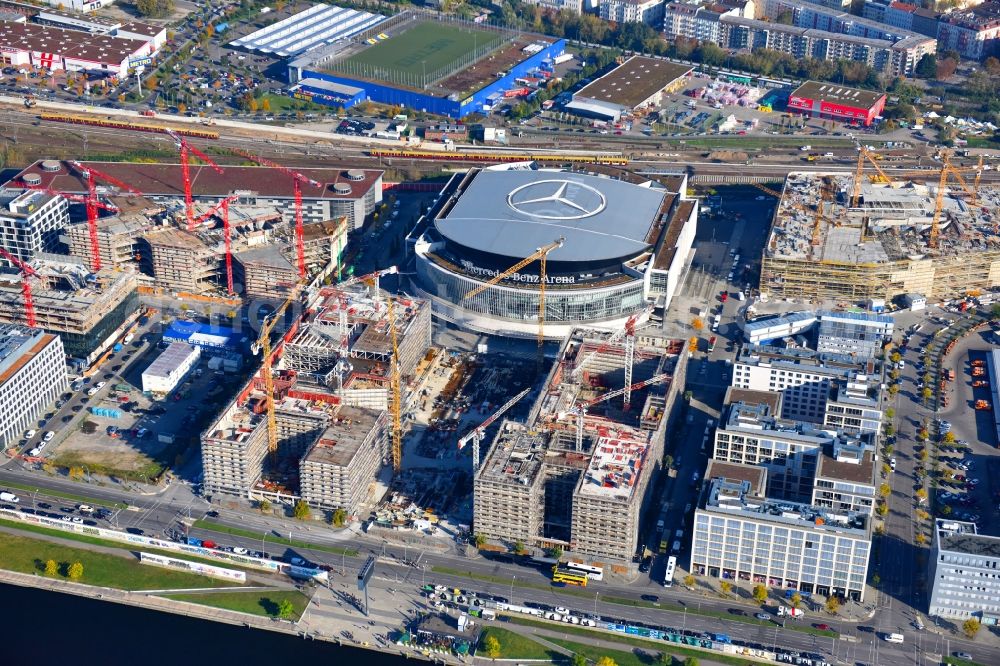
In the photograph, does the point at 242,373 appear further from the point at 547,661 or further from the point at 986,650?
the point at 986,650

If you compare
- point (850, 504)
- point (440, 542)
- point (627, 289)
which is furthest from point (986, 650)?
point (627, 289)

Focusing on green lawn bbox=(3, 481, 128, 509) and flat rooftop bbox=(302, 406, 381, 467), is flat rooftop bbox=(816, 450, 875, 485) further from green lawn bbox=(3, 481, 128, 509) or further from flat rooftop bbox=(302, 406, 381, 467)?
green lawn bbox=(3, 481, 128, 509)

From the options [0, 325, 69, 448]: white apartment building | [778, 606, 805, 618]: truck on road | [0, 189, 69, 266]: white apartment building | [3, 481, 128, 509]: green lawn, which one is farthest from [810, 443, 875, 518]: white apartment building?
[0, 189, 69, 266]: white apartment building

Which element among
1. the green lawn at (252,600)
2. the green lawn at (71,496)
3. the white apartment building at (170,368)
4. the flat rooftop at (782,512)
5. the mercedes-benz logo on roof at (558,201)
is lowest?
the green lawn at (252,600)

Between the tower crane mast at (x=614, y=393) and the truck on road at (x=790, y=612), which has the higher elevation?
the tower crane mast at (x=614, y=393)

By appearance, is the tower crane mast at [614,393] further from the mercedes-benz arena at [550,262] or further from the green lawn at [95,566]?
the green lawn at [95,566]

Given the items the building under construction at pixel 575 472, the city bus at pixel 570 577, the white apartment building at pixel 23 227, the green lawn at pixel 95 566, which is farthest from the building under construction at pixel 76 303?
the city bus at pixel 570 577

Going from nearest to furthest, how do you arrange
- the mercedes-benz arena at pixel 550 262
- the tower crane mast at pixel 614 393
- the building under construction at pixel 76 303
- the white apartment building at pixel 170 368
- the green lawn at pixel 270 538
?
the green lawn at pixel 270 538 < the tower crane mast at pixel 614 393 < the white apartment building at pixel 170 368 < the building under construction at pixel 76 303 < the mercedes-benz arena at pixel 550 262

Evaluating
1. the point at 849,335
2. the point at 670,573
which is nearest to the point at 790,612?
the point at 670,573
